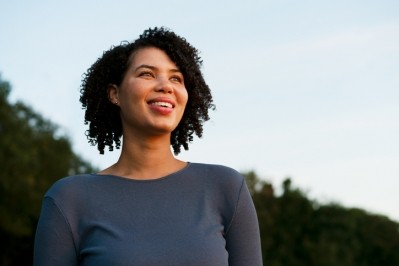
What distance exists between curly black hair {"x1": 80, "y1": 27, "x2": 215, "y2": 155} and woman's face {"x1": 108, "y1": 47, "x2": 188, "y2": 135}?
0.05m

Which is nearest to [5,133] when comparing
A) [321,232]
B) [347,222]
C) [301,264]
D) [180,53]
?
[301,264]

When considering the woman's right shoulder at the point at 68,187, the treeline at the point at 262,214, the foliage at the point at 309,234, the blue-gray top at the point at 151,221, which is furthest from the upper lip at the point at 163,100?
the foliage at the point at 309,234

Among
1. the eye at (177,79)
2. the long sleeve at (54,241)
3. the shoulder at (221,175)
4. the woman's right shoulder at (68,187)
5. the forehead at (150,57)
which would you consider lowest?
the long sleeve at (54,241)

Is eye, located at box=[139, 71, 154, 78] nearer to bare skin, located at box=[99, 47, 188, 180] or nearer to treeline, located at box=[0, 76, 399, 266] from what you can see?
bare skin, located at box=[99, 47, 188, 180]

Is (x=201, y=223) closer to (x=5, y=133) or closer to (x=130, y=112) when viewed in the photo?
(x=130, y=112)

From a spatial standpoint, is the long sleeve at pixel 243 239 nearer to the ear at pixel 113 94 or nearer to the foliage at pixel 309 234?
the ear at pixel 113 94

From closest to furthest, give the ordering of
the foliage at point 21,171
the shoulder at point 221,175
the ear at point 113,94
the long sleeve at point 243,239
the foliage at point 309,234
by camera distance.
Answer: the long sleeve at point 243,239, the shoulder at point 221,175, the ear at point 113,94, the foliage at point 21,171, the foliage at point 309,234

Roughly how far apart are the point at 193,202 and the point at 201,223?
149 millimetres

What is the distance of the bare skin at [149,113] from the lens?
3.95 meters

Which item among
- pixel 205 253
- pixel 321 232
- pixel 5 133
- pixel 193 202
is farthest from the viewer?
pixel 321 232

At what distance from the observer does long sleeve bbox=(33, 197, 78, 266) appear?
3846 millimetres

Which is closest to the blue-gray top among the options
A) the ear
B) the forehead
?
the ear

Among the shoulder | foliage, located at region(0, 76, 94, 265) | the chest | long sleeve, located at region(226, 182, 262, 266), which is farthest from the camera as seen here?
foliage, located at region(0, 76, 94, 265)

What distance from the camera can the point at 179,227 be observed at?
3.88m
